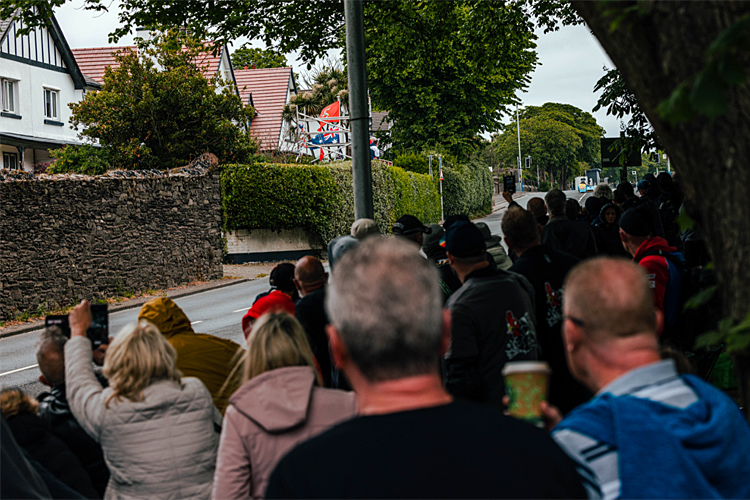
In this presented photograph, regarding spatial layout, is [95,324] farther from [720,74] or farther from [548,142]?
[548,142]

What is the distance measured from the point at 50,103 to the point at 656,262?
1357 inches

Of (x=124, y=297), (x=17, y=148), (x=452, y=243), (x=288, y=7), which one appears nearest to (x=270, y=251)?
(x=124, y=297)

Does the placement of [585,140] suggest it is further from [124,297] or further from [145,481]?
[145,481]

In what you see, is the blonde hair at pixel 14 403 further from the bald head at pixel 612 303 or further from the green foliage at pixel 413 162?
the green foliage at pixel 413 162

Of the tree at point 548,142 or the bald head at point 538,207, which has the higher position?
the tree at point 548,142

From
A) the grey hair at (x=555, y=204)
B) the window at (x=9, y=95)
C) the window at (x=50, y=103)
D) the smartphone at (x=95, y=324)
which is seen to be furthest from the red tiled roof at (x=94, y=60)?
the smartphone at (x=95, y=324)

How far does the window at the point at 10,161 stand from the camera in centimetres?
3231

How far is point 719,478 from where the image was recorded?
175cm

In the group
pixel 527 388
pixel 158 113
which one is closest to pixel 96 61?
pixel 158 113

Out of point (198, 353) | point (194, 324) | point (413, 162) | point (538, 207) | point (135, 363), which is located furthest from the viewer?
point (413, 162)

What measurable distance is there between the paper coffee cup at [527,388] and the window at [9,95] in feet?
111

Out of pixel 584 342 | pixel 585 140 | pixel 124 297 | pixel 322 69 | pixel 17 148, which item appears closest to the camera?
pixel 584 342

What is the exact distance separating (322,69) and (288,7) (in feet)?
133

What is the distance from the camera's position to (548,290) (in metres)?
4.61
